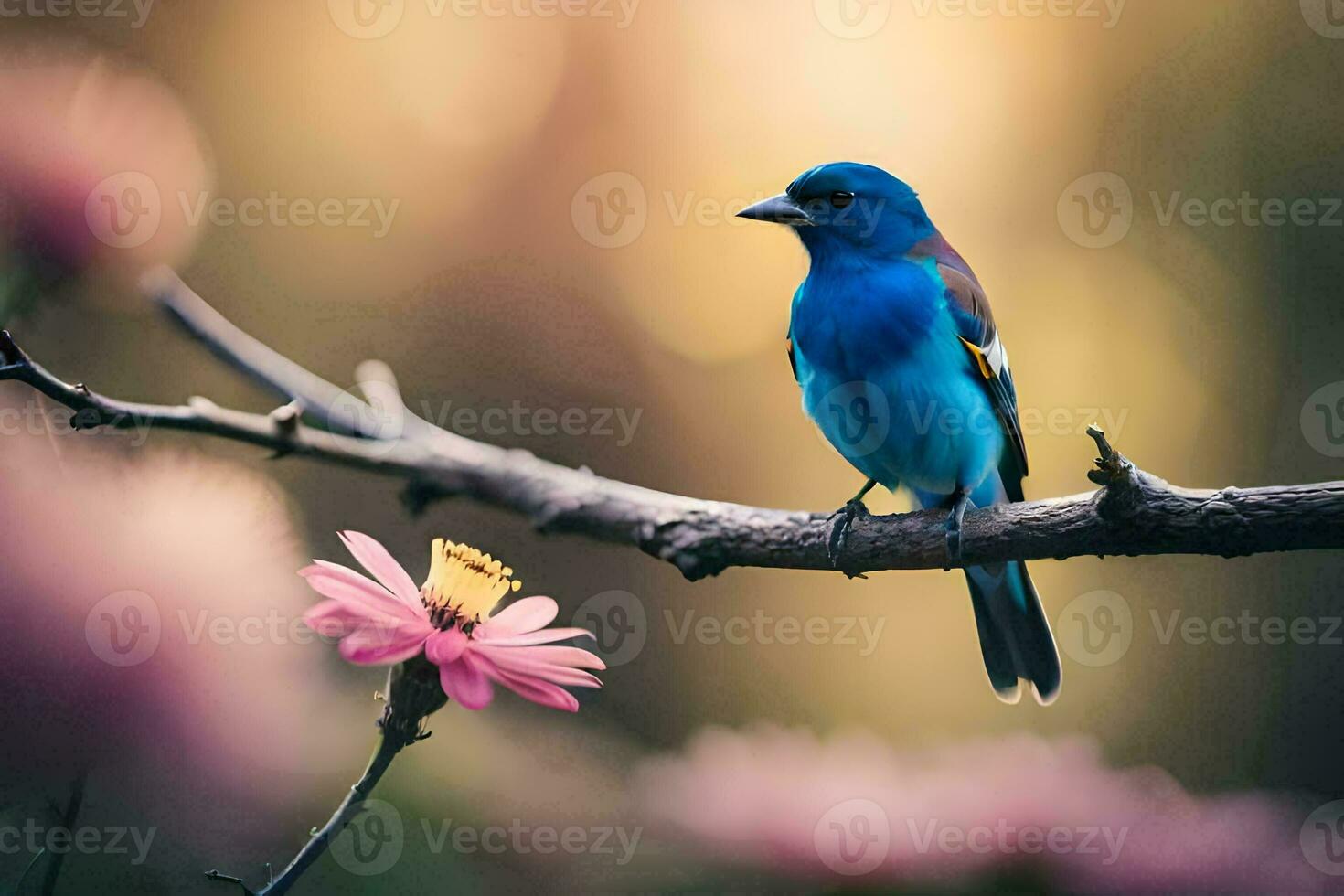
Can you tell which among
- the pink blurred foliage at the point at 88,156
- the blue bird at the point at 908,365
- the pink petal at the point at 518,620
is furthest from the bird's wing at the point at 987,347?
the pink blurred foliage at the point at 88,156

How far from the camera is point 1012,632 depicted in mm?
1097

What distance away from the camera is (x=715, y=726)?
108 centimetres

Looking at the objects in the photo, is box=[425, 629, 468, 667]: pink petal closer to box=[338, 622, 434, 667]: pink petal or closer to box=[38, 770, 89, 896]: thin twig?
box=[338, 622, 434, 667]: pink petal

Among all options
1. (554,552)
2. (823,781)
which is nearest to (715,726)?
(823,781)

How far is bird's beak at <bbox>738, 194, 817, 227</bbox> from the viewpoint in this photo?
1.03 m

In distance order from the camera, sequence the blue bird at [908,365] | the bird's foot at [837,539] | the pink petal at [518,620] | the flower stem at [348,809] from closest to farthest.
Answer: the flower stem at [348,809] → the pink petal at [518,620] → the bird's foot at [837,539] → the blue bird at [908,365]

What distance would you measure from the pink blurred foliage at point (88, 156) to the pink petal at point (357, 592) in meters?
0.41

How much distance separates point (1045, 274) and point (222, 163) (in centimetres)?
92

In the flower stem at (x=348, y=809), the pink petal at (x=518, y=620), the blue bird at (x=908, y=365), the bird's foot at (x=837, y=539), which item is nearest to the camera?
the flower stem at (x=348, y=809)

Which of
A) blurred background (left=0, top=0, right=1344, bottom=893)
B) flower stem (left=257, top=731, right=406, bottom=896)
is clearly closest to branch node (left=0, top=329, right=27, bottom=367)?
blurred background (left=0, top=0, right=1344, bottom=893)

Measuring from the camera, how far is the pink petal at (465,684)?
26.9 inches

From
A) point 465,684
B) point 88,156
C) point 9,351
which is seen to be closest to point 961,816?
point 465,684

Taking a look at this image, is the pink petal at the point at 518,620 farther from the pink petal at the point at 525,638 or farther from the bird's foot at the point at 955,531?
the bird's foot at the point at 955,531

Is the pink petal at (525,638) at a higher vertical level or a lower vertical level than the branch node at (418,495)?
lower
